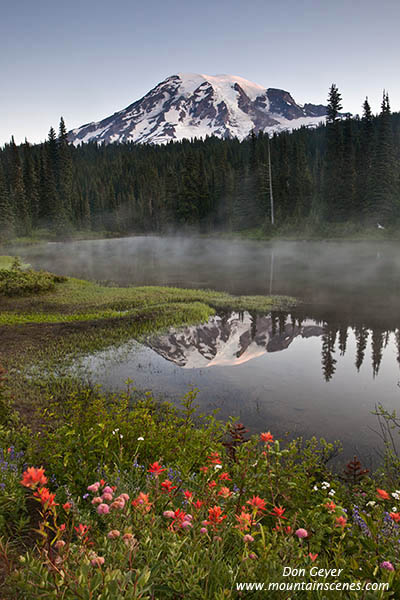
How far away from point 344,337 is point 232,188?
248 feet

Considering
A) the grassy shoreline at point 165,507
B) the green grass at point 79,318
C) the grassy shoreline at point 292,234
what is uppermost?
the grassy shoreline at point 292,234

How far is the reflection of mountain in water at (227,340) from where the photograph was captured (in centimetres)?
1253

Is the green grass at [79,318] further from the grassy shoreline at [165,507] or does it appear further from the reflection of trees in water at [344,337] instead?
the reflection of trees in water at [344,337]

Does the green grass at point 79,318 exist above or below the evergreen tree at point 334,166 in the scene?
below

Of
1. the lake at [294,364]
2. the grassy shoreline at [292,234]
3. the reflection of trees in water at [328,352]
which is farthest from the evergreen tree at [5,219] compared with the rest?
the reflection of trees in water at [328,352]

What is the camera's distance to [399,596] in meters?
2.16

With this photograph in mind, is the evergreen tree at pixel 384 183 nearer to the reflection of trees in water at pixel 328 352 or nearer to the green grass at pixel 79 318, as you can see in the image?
the green grass at pixel 79 318

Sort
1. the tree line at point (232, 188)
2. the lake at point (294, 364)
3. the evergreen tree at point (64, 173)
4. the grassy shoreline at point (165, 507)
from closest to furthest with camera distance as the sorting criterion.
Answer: the grassy shoreline at point (165, 507) → the lake at point (294, 364) → the tree line at point (232, 188) → the evergreen tree at point (64, 173)

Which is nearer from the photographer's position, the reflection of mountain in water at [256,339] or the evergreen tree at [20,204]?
the reflection of mountain in water at [256,339]

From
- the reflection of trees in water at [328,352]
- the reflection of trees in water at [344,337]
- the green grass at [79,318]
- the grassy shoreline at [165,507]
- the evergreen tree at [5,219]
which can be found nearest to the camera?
the grassy shoreline at [165,507]

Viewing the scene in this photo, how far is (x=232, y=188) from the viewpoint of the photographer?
282 feet

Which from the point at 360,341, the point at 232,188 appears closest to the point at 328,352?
the point at 360,341

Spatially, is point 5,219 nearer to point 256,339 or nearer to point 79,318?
point 79,318

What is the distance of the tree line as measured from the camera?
61.0 meters
